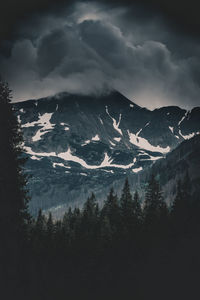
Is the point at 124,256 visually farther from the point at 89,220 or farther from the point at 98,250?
the point at 89,220

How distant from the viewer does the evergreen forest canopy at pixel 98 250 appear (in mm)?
25562

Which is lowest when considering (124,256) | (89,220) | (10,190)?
(124,256)

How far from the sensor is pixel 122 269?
42438 millimetres

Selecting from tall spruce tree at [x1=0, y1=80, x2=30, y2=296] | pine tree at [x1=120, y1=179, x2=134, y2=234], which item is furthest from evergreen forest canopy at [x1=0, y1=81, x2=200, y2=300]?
pine tree at [x1=120, y1=179, x2=134, y2=234]

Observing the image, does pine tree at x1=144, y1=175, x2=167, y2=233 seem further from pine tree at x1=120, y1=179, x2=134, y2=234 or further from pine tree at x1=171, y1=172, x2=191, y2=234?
pine tree at x1=120, y1=179, x2=134, y2=234

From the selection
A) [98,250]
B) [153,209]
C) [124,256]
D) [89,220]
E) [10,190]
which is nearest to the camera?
[10,190]

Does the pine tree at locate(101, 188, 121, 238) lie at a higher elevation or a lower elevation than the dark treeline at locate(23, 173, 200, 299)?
higher

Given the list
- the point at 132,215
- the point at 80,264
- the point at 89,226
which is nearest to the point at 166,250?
the point at 80,264

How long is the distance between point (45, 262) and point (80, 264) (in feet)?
13.3

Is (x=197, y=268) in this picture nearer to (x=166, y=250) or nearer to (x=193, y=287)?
(x=193, y=287)

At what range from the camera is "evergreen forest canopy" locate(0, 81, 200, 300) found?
25.6 meters

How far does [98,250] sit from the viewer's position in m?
54.1

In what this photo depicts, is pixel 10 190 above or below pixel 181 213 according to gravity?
above

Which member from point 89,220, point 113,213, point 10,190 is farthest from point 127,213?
point 10,190
